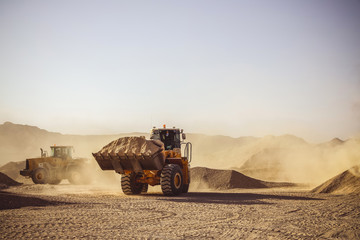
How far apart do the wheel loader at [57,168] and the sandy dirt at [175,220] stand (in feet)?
46.4

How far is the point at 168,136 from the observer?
18.5m

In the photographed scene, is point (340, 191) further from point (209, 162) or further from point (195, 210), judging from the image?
point (209, 162)

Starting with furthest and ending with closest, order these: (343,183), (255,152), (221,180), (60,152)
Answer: (255,152) → (60,152) → (221,180) → (343,183)

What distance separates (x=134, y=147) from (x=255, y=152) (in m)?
51.6

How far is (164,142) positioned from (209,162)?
52679mm

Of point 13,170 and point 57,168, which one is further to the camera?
point 13,170

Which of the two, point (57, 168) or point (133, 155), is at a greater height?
point (133, 155)

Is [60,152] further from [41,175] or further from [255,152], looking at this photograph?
[255,152]

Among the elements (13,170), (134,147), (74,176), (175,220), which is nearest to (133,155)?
(134,147)

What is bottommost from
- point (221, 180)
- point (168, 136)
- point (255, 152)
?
point (221, 180)

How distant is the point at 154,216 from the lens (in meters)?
10.8

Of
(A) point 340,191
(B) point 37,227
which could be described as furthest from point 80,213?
(A) point 340,191

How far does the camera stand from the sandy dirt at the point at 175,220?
8.44 metres

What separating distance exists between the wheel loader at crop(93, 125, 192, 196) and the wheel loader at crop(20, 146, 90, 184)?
12.0 metres
